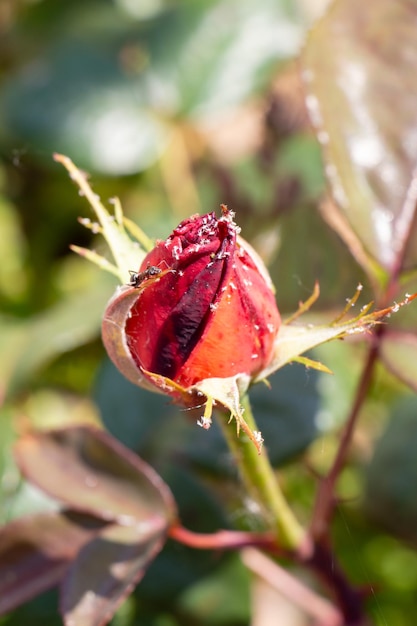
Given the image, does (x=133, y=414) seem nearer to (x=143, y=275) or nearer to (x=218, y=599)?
(x=218, y=599)

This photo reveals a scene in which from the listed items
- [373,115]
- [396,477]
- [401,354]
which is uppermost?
[373,115]

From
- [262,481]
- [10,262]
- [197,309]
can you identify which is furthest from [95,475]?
[10,262]

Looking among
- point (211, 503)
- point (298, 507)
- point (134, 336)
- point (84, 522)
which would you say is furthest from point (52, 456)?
point (298, 507)

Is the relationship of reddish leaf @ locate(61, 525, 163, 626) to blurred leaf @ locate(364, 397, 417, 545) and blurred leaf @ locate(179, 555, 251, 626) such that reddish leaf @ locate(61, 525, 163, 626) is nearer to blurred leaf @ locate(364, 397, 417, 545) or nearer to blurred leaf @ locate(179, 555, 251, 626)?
blurred leaf @ locate(179, 555, 251, 626)

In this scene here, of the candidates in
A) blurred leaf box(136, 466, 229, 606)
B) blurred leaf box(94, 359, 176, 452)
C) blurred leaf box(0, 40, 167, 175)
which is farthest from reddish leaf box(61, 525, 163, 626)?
blurred leaf box(0, 40, 167, 175)

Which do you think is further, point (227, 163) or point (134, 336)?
point (227, 163)

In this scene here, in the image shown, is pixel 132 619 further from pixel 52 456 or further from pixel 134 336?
pixel 134 336
